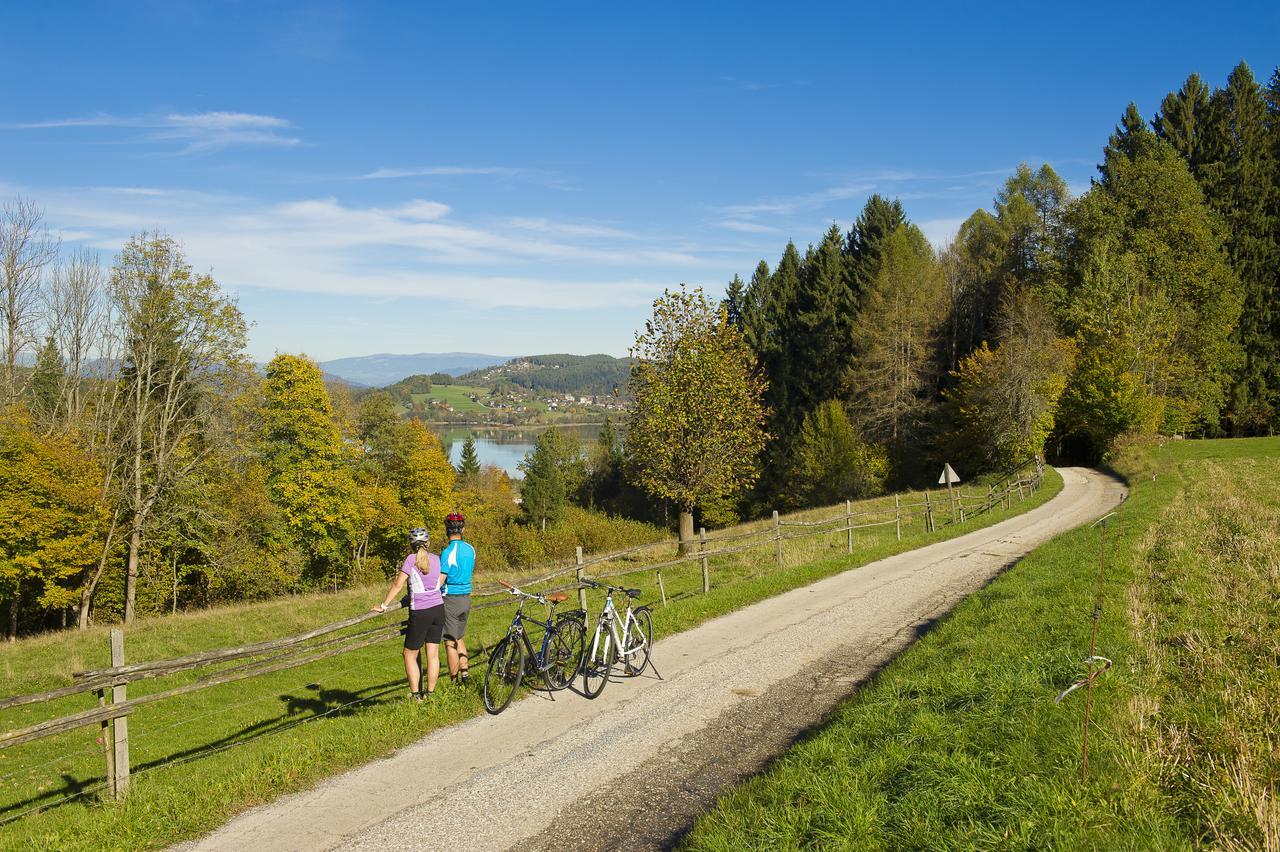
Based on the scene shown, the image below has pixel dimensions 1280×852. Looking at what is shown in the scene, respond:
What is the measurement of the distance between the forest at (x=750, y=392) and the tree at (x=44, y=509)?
0.32 feet

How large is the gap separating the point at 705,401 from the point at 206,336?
21.6 m

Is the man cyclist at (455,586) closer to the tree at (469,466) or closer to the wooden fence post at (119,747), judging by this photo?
the wooden fence post at (119,747)

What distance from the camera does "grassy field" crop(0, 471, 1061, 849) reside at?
6363 millimetres

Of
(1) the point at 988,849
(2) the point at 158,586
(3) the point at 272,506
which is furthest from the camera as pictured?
(3) the point at 272,506

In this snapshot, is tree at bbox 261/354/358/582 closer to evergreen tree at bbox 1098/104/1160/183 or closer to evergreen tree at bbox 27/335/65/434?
evergreen tree at bbox 27/335/65/434

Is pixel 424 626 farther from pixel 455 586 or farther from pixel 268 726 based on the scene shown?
pixel 268 726

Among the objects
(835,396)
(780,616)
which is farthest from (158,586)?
(835,396)

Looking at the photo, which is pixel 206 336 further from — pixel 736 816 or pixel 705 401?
pixel 736 816

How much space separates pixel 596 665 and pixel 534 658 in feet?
2.73

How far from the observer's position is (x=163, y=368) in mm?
30438

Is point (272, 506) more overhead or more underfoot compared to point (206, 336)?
more underfoot

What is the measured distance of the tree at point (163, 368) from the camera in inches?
1153

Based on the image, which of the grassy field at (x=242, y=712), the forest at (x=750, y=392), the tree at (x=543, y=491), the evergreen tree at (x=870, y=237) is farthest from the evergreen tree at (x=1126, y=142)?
the tree at (x=543, y=491)

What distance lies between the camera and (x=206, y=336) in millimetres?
31109
